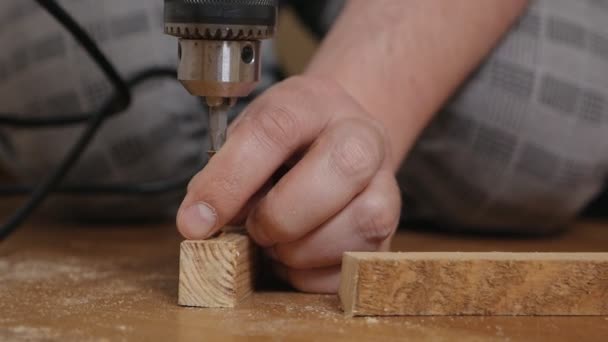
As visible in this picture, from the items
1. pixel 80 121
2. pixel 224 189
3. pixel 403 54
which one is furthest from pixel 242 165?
pixel 80 121

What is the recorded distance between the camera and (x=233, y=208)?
2.01 ft

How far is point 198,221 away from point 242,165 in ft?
0.15

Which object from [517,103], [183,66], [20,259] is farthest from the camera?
[517,103]

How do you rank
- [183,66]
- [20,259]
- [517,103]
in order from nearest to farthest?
1. [183,66]
2. [20,259]
3. [517,103]

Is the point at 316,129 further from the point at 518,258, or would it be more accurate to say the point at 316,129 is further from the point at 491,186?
the point at 491,186

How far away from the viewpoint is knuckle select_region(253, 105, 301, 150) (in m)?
0.62

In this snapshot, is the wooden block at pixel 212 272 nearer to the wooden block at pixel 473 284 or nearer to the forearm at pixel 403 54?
the wooden block at pixel 473 284

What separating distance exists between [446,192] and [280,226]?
1.55 feet

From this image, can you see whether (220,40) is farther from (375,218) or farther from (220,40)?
(375,218)

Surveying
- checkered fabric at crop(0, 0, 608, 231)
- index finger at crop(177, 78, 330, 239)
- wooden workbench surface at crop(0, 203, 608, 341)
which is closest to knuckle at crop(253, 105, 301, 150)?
index finger at crop(177, 78, 330, 239)

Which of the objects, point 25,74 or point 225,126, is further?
point 25,74

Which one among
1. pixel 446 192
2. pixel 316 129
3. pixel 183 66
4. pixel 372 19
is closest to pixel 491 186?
pixel 446 192

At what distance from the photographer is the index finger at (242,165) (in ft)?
1.99

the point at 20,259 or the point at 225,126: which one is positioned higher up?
the point at 225,126
